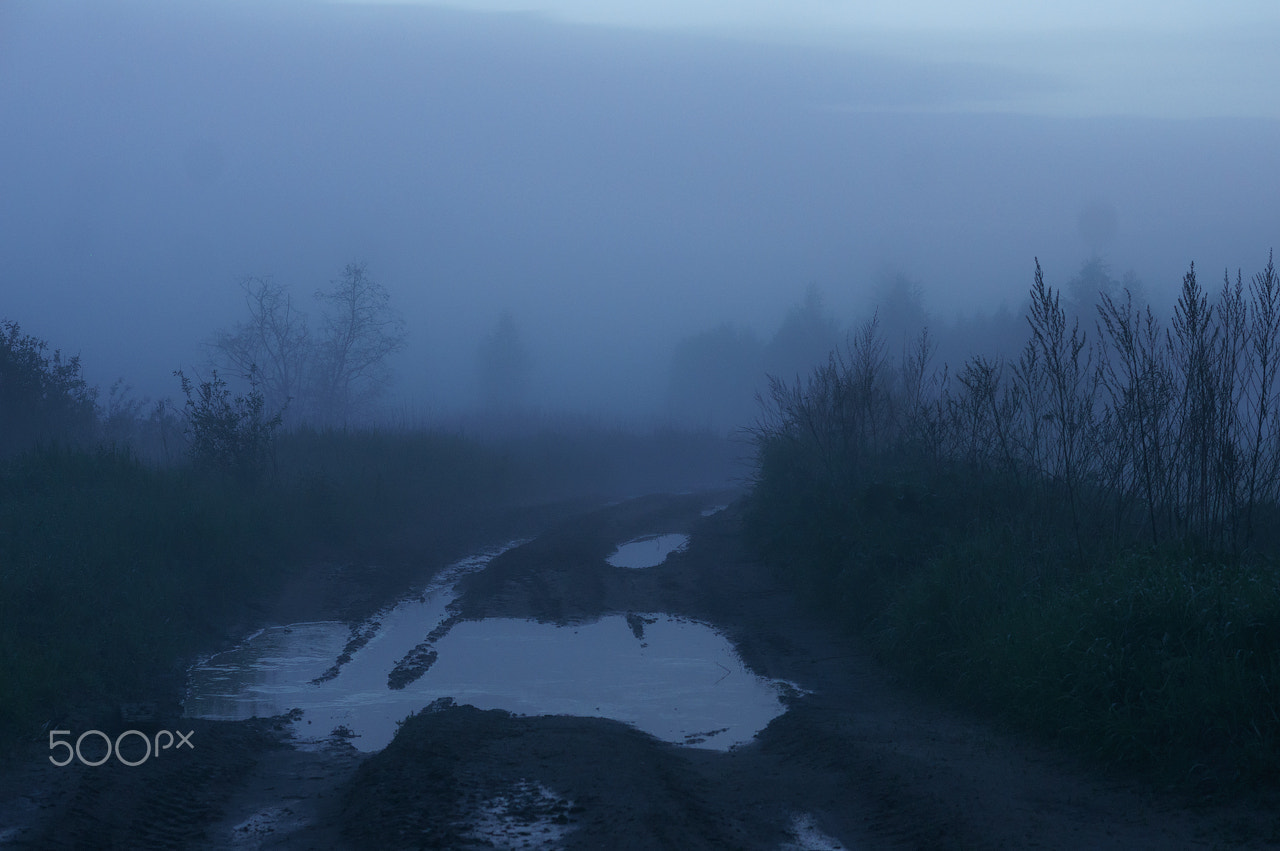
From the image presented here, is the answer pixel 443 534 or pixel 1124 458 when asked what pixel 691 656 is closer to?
pixel 1124 458

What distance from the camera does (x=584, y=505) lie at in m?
24.2

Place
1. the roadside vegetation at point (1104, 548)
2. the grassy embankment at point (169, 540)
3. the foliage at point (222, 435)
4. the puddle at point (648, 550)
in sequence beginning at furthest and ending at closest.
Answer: the foliage at point (222, 435) < the puddle at point (648, 550) < the grassy embankment at point (169, 540) < the roadside vegetation at point (1104, 548)

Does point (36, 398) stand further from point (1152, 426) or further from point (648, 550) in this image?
point (1152, 426)

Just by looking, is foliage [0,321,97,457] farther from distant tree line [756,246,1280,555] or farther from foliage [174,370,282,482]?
distant tree line [756,246,1280,555]

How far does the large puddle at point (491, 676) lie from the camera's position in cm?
758

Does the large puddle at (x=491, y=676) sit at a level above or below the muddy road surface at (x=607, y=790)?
below

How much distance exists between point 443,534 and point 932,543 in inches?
399

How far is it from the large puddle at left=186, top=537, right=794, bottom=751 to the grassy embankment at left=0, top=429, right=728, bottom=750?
0.84m

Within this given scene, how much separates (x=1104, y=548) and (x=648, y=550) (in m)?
9.36

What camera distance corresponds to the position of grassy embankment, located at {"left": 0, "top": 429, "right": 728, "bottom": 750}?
8109 millimetres

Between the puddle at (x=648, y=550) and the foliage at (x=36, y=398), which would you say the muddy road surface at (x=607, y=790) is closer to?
the puddle at (x=648, y=550)

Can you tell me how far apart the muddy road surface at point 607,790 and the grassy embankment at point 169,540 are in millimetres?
1097

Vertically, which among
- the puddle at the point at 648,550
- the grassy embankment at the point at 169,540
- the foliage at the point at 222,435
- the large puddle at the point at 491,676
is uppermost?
the foliage at the point at 222,435

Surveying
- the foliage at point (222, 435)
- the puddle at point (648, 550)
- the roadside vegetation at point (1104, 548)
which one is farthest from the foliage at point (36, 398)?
the roadside vegetation at point (1104, 548)
